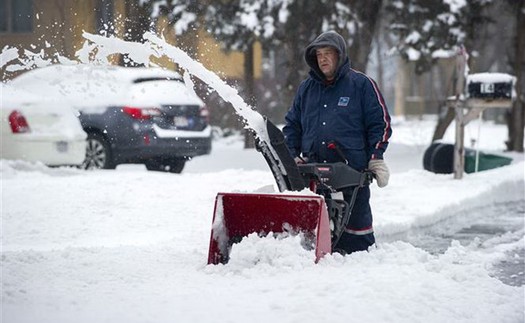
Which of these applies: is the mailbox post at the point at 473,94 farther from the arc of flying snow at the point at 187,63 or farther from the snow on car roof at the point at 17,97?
the arc of flying snow at the point at 187,63

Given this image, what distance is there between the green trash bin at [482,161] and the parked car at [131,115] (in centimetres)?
502

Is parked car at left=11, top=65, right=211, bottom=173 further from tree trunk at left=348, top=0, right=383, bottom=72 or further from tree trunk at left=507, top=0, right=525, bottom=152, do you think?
tree trunk at left=507, top=0, right=525, bottom=152

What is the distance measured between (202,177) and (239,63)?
1403cm

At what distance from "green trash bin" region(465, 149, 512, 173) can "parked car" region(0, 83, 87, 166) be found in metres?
6.76

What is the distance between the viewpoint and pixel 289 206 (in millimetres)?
5574

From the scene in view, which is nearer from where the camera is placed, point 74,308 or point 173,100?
point 74,308

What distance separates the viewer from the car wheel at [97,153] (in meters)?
13.4

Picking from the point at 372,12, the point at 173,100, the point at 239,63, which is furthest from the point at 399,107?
the point at 173,100

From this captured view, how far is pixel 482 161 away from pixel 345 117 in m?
10.4

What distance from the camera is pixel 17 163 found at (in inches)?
481

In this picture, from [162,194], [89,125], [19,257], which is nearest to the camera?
[19,257]

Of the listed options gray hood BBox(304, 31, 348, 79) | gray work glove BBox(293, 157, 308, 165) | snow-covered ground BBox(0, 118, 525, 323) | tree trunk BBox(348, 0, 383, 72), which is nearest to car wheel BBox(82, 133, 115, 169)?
snow-covered ground BBox(0, 118, 525, 323)

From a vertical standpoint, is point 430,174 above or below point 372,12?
below

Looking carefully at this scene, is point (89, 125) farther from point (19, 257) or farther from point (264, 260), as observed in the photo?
point (264, 260)
